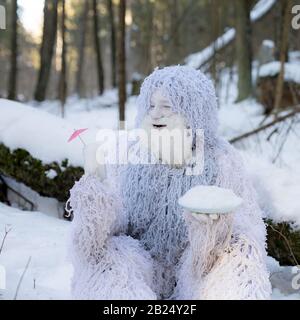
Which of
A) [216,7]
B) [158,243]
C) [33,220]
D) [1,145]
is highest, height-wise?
[216,7]

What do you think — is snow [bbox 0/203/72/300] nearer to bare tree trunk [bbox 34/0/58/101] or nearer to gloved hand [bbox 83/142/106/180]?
gloved hand [bbox 83/142/106/180]

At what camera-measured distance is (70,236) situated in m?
1.99

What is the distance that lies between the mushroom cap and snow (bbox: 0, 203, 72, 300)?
0.70 metres

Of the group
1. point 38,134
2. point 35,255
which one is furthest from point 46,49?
point 35,255

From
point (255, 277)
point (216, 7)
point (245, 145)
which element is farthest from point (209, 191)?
point (216, 7)

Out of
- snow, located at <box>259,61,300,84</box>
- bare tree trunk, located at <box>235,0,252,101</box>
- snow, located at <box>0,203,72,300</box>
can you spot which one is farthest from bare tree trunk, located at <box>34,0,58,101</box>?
snow, located at <box>0,203,72,300</box>

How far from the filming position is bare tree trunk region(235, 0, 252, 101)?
8516 millimetres

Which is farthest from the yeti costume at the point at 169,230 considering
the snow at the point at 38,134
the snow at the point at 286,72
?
the snow at the point at 286,72

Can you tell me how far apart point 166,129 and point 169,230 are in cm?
47

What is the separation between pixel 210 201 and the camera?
175 cm

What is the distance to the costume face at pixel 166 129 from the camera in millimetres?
2076

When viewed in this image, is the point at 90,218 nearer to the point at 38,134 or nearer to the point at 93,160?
the point at 93,160
